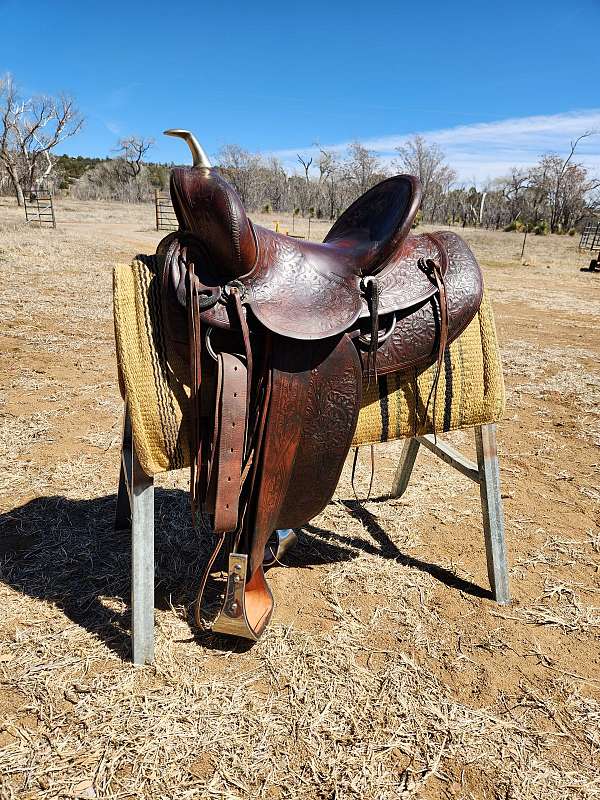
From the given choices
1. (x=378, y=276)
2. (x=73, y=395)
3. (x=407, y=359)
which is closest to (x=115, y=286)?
(x=378, y=276)

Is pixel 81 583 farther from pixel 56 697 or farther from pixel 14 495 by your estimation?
pixel 14 495

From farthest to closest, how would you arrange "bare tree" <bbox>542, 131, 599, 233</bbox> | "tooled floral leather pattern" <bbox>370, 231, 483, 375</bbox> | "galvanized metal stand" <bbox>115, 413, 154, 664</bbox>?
"bare tree" <bbox>542, 131, 599, 233</bbox>, "tooled floral leather pattern" <bbox>370, 231, 483, 375</bbox>, "galvanized metal stand" <bbox>115, 413, 154, 664</bbox>

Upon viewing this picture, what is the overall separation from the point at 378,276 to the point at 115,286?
2.46ft

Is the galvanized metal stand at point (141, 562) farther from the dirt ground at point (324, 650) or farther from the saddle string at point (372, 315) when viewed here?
the saddle string at point (372, 315)

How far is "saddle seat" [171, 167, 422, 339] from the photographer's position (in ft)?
4.25

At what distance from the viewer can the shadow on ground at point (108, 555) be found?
6.05 ft

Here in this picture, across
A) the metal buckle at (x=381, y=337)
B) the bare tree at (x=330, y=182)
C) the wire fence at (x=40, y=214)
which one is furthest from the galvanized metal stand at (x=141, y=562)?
the bare tree at (x=330, y=182)

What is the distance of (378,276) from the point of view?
1.57 metres

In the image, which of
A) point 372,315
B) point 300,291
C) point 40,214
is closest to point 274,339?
point 300,291

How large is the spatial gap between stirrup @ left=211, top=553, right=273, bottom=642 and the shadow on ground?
0.52 feet

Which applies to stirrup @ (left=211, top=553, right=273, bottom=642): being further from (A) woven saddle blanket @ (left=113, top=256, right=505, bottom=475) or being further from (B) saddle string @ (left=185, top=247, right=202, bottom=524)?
(A) woven saddle blanket @ (left=113, top=256, right=505, bottom=475)

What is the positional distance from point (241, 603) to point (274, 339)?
0.79 meters

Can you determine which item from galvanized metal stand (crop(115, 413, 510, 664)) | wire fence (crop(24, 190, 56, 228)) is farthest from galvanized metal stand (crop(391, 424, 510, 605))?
wire fence (crop(24, 190, 56, 228))

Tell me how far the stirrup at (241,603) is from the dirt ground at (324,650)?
0.12 meters
